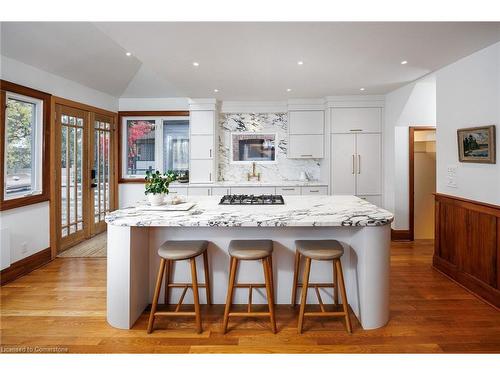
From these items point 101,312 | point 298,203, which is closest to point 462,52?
point 298,203

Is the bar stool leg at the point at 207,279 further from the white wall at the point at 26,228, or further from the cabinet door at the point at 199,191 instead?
the cabinet door at the point at 199,191

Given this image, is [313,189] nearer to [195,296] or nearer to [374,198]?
[374,198]

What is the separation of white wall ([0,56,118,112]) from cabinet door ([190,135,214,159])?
1644 mm

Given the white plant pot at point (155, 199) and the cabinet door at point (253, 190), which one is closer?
the white plant pot at point (155, 199)

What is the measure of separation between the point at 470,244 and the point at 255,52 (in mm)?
2871

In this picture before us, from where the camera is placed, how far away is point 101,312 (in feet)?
8.87

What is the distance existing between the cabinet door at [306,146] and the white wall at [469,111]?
207cm

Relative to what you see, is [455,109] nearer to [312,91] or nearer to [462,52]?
[462,52]

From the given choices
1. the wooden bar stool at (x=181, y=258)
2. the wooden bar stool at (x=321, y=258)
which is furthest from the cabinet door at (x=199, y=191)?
the wooden bar stool at (x=321, y=258)

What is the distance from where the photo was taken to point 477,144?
310cm

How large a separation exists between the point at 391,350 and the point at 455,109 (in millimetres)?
2630

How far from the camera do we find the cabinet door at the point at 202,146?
559 cm

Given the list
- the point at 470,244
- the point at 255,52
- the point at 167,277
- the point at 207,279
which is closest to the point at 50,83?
the point at 255,52

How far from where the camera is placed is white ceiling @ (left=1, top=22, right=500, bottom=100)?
2.64 metres
